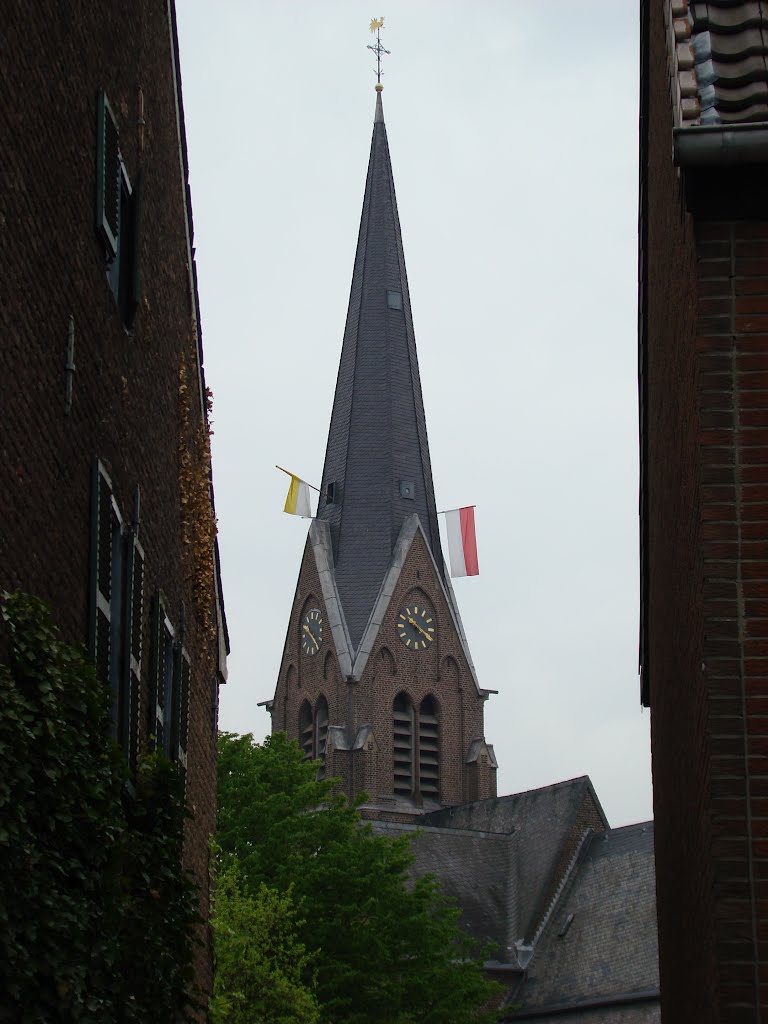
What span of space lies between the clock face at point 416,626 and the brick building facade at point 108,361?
4919 cm

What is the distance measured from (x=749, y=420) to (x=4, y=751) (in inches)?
134

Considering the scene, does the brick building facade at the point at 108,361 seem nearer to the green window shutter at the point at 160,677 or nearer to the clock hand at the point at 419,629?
the green window shutter at the point at 160,677

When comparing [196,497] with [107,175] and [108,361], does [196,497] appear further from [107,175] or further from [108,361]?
[107,175]

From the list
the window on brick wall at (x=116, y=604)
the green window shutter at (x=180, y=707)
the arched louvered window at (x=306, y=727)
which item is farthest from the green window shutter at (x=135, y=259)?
the arched louvered window at (x=306, y=727)

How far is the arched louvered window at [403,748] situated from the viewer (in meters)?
63.4

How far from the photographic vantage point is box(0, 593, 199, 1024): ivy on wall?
6758 millimetres

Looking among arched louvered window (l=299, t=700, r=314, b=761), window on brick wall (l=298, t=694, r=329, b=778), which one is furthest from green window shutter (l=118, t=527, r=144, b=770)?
arched louvered window (l=299, t=700, r=314, b=761)

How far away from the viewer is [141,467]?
11477mm

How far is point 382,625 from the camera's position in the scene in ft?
211

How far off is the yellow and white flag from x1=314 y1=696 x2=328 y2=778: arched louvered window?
6.78m

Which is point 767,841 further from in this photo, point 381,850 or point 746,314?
point 381,850

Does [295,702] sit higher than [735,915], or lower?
higher

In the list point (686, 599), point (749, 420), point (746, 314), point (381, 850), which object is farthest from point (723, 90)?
point (381, 850)

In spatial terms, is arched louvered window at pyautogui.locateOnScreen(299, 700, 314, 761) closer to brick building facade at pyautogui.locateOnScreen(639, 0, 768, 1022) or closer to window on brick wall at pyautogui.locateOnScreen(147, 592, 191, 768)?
window on brick wall at pyautogui.locateOnScreen(147, 592, 191, 768)
